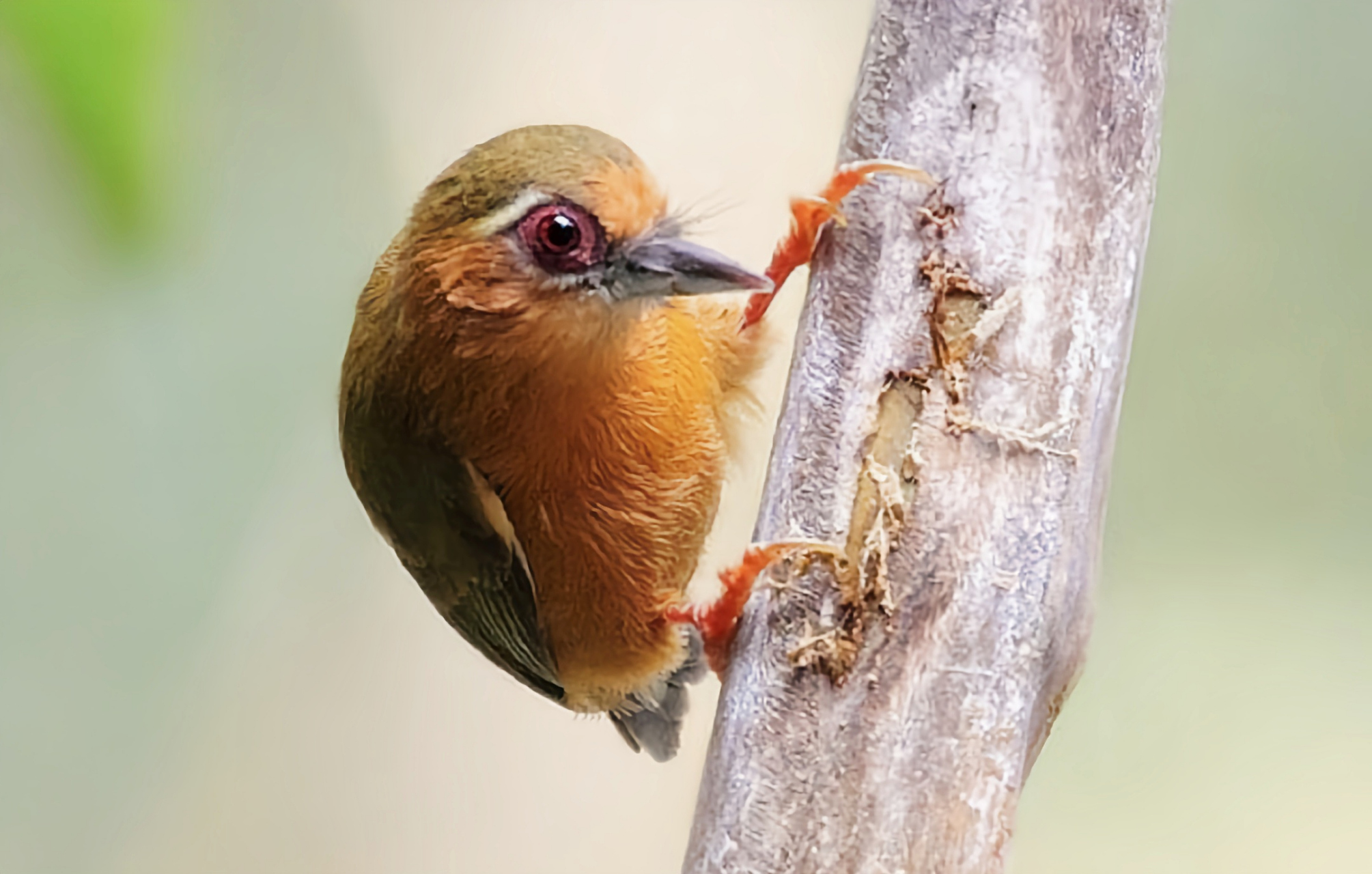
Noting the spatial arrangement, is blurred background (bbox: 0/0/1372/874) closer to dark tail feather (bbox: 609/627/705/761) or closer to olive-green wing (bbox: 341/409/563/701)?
dark tail feather (bbox: 609/627/705/761)

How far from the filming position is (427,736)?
130 centimetres

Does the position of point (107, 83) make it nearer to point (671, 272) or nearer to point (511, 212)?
point (511, 212)

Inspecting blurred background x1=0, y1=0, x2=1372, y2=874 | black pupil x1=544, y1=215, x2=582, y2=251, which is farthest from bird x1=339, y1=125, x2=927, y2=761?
blurred background x1=0, y1=0, x2=1372, y2=874

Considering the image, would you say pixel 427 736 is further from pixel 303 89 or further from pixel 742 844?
pixel 303 89

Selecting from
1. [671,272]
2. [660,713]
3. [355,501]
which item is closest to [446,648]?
[355,501]

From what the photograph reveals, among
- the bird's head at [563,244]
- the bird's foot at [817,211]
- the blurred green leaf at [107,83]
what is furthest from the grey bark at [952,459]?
the blurred green leaf at [107,83]

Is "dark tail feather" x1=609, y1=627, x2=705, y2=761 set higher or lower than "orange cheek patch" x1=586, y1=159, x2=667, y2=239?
lower

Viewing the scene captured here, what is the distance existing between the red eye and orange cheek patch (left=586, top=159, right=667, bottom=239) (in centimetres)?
1

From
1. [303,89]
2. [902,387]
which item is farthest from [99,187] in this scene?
[902,387]

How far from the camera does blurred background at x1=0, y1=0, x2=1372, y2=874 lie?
1.13 m

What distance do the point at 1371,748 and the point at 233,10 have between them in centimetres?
178

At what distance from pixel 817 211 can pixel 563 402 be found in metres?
0.26

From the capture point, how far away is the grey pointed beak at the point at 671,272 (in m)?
0.72

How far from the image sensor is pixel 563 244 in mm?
731
